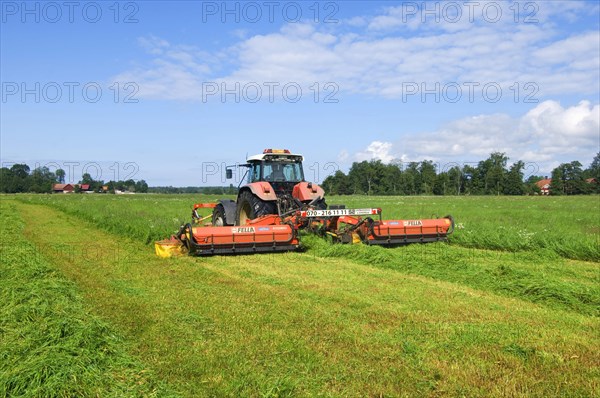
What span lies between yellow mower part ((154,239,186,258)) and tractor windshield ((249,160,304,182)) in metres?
3.19

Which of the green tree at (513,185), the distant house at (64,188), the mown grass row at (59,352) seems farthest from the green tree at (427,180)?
the mown grass row at (59,352)

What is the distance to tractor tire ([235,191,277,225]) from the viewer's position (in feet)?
41.0

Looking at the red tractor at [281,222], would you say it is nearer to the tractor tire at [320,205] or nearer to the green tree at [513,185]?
the tractor tire at [320,205]

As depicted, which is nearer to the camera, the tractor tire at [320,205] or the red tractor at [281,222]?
the red tractor at [281,222]

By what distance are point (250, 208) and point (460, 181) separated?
9051 cm

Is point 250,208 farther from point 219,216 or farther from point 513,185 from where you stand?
point 513,185

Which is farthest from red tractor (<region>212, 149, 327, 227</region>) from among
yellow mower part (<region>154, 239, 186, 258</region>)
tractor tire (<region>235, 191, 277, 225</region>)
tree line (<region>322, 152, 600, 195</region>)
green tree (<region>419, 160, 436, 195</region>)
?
green tree (<region>419, 160, 436, 195</region>)

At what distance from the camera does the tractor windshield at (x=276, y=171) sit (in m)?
13.2

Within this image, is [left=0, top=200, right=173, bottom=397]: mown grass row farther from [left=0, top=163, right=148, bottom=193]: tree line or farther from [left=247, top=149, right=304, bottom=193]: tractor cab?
[left=0, top=163, right=148, bottom=193]: tree line

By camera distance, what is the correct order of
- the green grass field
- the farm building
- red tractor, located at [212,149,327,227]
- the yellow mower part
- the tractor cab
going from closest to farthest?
the green grass field → the yellow mower part → red tractor, located at [212,149,327,227] → the tractor cab → the farm building

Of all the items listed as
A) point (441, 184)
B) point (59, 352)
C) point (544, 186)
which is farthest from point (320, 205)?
point (544, 186)

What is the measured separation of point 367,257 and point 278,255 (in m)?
2.00

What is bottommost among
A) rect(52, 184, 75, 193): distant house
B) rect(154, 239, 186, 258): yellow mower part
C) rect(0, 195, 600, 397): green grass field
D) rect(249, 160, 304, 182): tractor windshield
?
rect(0, 195, 600, 397): green grass field

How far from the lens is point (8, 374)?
12.6 ft
